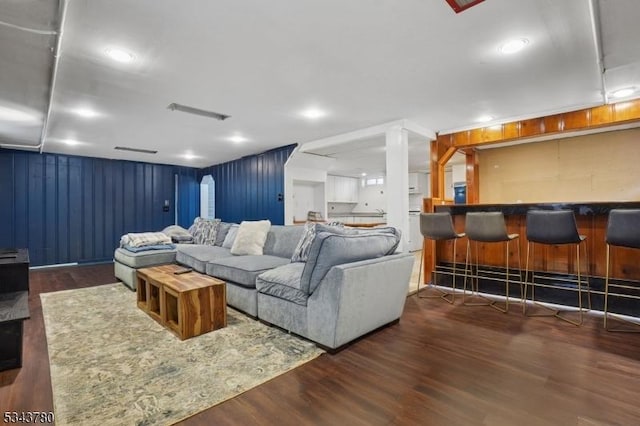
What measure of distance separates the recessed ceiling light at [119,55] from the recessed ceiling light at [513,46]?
3.03 meters

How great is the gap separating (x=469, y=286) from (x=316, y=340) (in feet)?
9.30

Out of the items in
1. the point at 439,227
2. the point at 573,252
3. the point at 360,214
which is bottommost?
the point at 573,252

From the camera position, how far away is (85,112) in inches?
156

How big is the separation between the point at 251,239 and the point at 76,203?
5.35 meters

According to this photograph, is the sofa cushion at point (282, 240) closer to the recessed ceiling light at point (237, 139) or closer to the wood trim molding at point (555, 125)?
the recessed ceiling light at point (237, 139)

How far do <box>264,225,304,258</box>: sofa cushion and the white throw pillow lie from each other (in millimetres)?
84

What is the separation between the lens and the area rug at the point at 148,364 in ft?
5.54

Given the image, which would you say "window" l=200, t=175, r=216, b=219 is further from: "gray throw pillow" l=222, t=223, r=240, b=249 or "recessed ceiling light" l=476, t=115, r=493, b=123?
"recessed ceiling light" l=476, t=115, r=493, b=123

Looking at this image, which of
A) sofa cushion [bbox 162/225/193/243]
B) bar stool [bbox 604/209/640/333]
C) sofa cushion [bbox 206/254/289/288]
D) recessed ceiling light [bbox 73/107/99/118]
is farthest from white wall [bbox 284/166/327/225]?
bar stool [bbox 604/209/640/333]

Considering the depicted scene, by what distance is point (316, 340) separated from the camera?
243 centimetres

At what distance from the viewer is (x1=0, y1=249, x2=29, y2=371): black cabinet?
208 cm

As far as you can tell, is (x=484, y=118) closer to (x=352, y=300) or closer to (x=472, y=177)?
(x=472, y=177)

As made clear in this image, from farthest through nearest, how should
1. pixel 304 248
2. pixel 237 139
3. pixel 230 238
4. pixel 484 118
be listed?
pixel 237 139 → pixel 230 238 → pixel 484 118 → pixel 304 248

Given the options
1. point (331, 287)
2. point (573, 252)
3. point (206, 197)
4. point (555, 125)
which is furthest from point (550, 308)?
point (206, 197)
